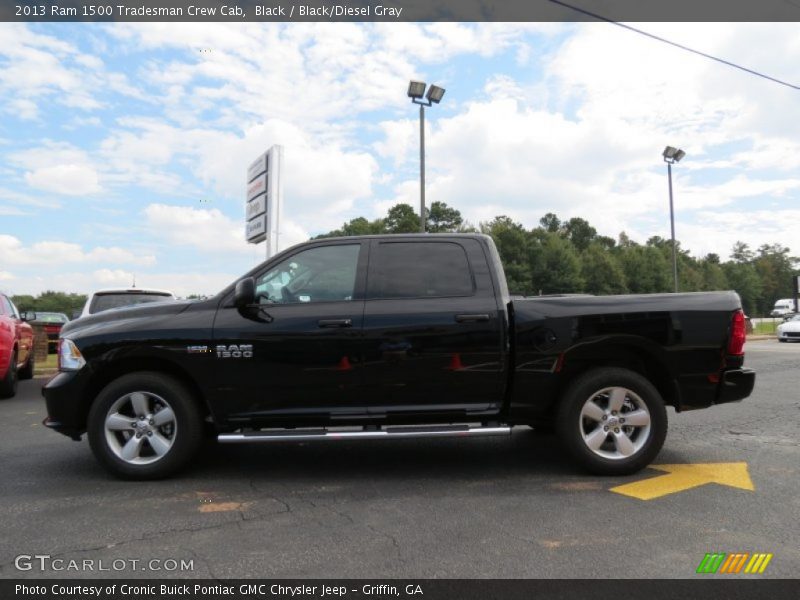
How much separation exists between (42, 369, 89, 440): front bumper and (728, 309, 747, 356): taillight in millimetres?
4982

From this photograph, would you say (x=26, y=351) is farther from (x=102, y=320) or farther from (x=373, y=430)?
(x=373, y=430)

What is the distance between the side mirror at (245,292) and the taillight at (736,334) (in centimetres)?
367

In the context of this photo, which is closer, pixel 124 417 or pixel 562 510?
pixel 562 510

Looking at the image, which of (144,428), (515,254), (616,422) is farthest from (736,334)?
(515,254)

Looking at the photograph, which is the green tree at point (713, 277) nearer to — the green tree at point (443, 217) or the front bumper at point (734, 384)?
the green tree at point (443, 217)

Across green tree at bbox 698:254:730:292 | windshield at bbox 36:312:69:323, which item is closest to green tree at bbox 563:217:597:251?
green tree at bbox 698:254:730:292

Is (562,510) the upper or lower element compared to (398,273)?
lower

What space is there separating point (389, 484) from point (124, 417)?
2064mm

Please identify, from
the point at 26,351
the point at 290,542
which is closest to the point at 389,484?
the point at 290,542

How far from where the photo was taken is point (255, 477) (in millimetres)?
4770

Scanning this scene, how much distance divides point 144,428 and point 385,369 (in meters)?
1.88

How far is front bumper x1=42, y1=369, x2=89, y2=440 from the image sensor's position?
4.63 m
